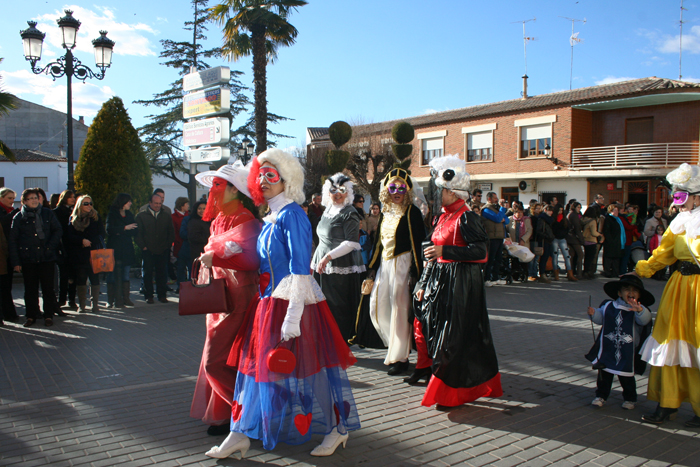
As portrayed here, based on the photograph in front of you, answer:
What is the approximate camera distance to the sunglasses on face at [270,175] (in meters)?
3.46

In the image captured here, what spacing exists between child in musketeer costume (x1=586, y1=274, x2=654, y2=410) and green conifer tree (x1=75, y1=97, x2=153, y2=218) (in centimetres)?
1142

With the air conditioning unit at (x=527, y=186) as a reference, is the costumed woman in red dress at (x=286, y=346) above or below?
below

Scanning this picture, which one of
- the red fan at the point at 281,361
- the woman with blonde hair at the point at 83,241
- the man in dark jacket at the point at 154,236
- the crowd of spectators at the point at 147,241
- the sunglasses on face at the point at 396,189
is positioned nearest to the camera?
the red fan at the point at 281,361

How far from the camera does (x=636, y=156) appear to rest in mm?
27000

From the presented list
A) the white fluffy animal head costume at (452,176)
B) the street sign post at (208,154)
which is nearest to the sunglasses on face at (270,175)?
the white fluffy animal head costume at (452,176)

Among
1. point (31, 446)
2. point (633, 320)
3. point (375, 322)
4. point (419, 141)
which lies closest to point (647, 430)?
point (633, 320)

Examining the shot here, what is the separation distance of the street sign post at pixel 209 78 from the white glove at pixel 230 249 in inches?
262

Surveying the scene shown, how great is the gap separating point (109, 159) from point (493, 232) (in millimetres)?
9280

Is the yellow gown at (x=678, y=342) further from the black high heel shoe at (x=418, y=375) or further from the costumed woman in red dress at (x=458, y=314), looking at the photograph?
the black high heel shoe at (x=418, y=375)

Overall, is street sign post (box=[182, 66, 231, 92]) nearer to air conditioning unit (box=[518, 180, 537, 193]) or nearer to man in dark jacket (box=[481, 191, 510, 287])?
man in dark jacket (box=[481, 191, 510, 287])


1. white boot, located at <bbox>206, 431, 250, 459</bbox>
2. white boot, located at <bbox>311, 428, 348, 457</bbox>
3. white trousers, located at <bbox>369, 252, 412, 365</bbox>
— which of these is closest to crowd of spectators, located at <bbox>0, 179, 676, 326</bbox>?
white trousers, located at <bbox>369, 252, 412, 365</bbox>

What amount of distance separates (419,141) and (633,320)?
32618 mm

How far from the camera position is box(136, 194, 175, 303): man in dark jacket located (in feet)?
30.2

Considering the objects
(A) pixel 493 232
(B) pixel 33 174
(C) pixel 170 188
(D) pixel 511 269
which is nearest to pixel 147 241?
(A) pixel 493 232
